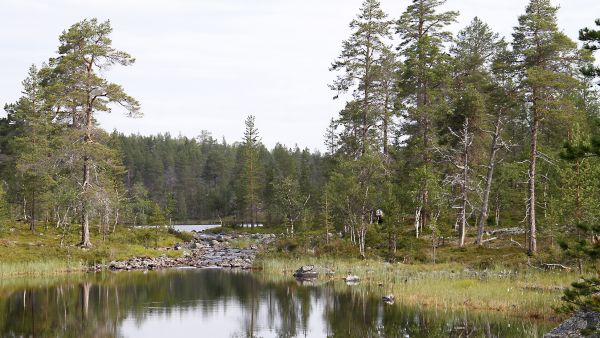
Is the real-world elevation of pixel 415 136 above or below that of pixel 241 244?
above

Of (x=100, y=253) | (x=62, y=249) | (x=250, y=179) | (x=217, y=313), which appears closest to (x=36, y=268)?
(x=62, y=249)

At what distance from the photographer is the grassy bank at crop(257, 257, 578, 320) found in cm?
2344

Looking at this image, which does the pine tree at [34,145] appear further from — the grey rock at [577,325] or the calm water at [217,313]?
the grey rock at [577,325]

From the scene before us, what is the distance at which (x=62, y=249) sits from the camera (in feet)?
139

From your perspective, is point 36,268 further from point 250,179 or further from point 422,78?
point 250,179

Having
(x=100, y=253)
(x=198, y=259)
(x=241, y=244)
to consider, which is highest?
(x=100, y=253)

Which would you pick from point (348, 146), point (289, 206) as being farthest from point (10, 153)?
point (348, 146)

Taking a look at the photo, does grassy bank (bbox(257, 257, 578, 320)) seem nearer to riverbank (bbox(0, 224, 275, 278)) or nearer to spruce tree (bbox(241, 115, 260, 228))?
riverbank (bbox(0, 224, 275, 278))

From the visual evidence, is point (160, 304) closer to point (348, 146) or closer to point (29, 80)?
point (348, 146)

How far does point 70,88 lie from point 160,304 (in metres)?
24.7

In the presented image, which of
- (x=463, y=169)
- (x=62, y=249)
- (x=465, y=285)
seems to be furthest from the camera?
(x=463, y=169)

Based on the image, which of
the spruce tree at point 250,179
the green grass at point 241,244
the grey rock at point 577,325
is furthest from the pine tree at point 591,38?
the spruce tree at point 250,179

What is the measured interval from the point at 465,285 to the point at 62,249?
99.8 ft

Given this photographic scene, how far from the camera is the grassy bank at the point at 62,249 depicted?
38406mm
